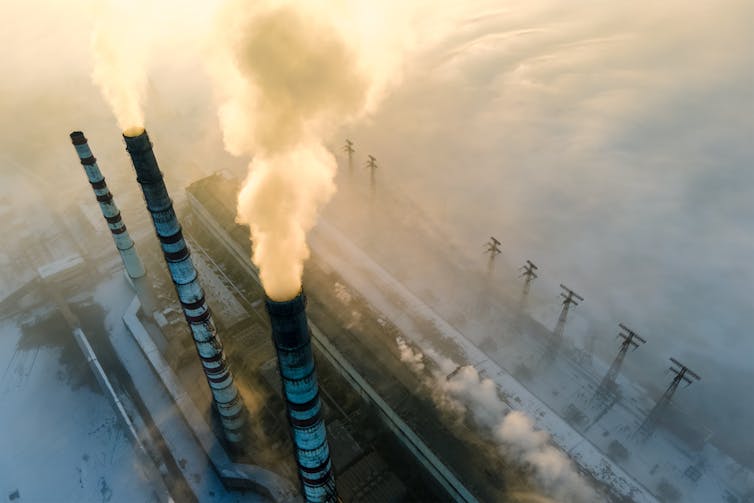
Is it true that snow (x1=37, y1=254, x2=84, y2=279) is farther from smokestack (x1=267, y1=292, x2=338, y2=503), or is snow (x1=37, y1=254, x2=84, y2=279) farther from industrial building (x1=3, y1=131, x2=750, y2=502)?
smokestack (x1=267, y1=292, x2=338, y2=503)

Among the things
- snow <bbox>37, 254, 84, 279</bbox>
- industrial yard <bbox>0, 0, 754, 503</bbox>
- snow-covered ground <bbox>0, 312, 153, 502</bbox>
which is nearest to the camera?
industrial yard <bbox>0, 0, 754, 503</bbox>

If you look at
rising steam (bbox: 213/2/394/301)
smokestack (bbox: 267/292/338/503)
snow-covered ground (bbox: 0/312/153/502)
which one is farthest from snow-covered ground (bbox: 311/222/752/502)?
snow-covered ground (bbox: 0/312/153/502)

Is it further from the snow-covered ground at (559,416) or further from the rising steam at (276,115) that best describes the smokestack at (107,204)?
the snow-covered ground at (559,416)

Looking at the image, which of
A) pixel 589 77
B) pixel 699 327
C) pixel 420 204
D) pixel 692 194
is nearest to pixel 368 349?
pixel 420 204

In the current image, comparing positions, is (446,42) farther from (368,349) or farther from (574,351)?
(368,349)

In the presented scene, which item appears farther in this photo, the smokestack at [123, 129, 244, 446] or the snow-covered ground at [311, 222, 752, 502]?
the snow-covered ground at [311, 222, 752, 502]

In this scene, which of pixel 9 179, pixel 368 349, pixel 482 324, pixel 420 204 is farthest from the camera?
pixel 9 179

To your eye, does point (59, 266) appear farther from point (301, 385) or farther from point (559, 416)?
point (559, 416)

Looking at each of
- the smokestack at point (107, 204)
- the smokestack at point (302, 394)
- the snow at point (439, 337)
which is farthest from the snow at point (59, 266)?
the smokestack at point (302, 394)
